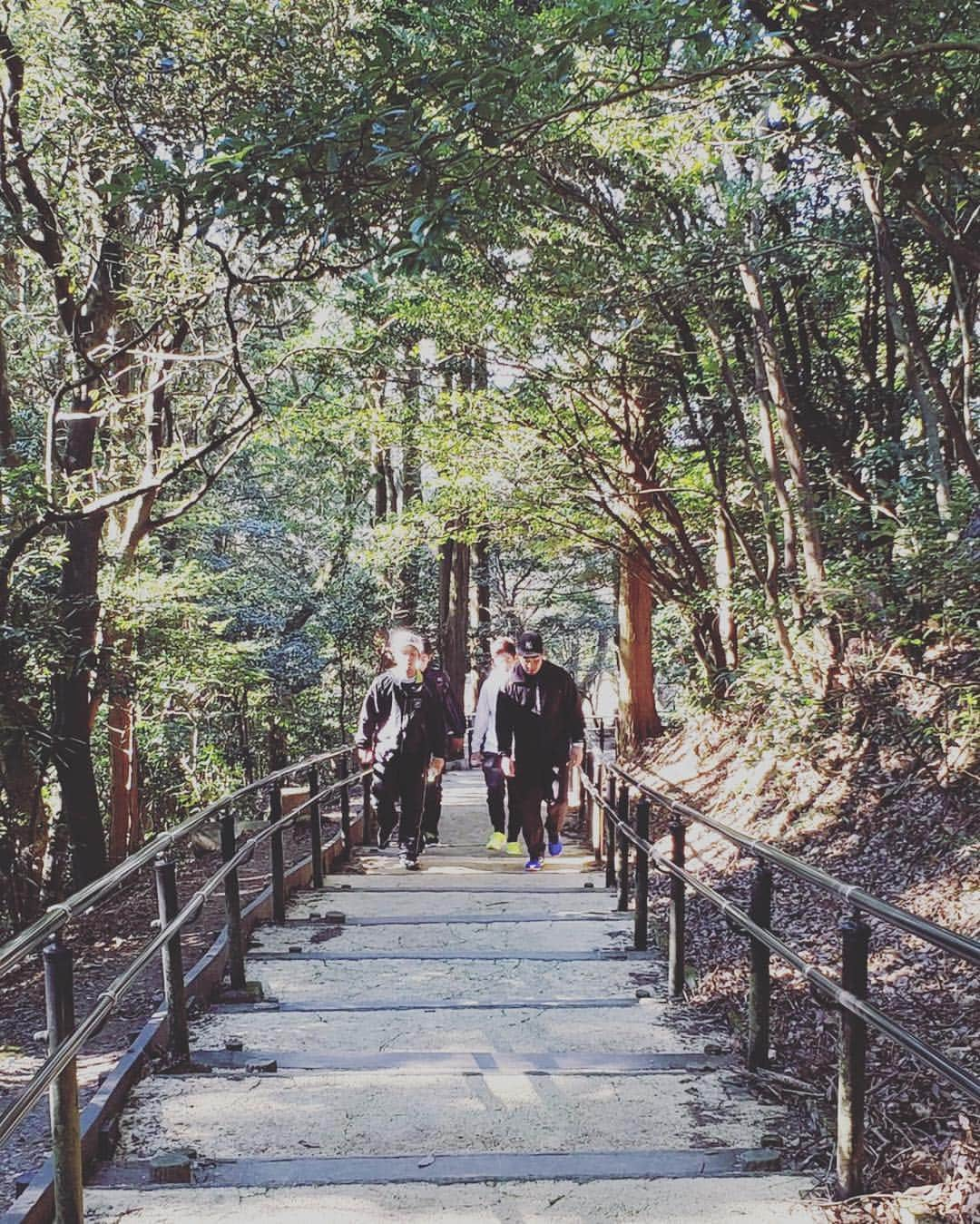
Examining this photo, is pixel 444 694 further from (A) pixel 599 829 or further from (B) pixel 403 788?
(A) pixel 599 829

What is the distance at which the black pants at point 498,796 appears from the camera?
25.6ft

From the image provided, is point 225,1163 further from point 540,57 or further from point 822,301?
point 822,301

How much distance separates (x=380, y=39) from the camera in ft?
11.6

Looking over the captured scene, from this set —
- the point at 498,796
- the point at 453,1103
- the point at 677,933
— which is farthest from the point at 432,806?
the point at 453,1103

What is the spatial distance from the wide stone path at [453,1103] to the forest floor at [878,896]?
30 centimetres

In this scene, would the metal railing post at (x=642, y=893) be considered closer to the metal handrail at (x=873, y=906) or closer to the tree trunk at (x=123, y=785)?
the metal handrail at (x=873, y=906)

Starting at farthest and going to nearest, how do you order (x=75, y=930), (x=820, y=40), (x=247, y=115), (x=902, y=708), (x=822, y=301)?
(x=822, y=301)
(x=75, y=930)
(x=902, y=708)
(x=820, y=40)
(x=247, y=115)

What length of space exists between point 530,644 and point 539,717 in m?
0.61

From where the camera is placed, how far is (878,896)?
5602 mm

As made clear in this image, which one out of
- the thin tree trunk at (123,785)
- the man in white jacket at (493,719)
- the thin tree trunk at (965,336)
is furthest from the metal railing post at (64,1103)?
the thin tree trunk at (123,785)

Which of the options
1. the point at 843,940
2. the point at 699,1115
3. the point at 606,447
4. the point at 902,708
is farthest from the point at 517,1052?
the point at 606,447

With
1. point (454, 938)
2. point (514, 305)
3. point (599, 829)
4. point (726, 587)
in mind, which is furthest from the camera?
point (726, 587)

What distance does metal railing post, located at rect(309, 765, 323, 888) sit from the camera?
711 cm

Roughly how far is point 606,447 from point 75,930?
295 inches
